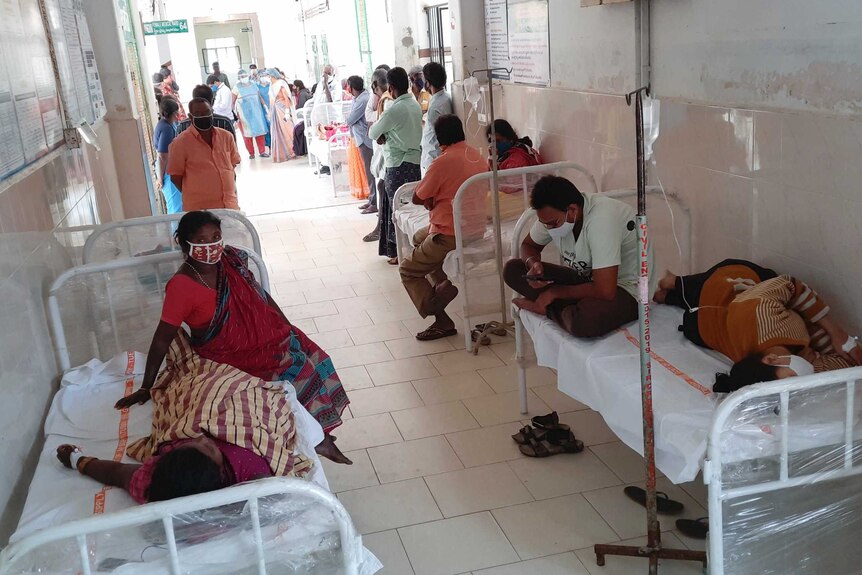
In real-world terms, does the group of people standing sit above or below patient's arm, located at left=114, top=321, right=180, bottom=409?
above

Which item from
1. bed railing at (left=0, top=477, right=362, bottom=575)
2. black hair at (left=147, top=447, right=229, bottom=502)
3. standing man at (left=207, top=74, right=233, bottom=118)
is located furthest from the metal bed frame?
standing man at (left=207, top=74, right=233, bottom=118)

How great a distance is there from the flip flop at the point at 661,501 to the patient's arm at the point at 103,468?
1.81 metres

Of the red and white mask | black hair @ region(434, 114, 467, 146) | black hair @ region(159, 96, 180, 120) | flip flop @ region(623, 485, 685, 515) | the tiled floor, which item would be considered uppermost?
black hair @ region(159, 96, 180, 120)

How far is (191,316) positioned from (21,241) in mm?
638

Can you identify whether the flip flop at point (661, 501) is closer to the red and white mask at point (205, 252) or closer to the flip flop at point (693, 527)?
the flip flop at point (693, 527)

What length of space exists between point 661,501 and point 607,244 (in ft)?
3.28

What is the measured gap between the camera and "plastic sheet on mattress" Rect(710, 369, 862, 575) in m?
2.23

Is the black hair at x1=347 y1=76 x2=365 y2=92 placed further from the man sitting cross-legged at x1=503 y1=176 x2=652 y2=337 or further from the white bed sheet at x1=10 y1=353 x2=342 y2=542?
the white bed sheet at x1=10 y1=353 x2=342 y2=542

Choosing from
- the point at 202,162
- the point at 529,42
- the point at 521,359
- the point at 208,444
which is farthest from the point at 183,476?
the point at 529,42

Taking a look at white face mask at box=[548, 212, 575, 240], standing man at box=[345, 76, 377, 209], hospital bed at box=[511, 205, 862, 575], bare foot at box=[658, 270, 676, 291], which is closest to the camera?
hospital bed at box=[511, 205, 862, 575]

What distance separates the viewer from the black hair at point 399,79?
645 cm

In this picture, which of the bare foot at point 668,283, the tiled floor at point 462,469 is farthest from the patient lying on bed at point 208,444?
the bare foot at point 668,283

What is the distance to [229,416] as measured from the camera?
94.9 inches

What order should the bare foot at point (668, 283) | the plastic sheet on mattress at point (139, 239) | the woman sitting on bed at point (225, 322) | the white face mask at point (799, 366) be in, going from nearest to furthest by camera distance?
1. the white face mask at point (799, 366)
2. the woman sitting on bed at point (225, 322)
3. the bare foot at point (668, 283)
4. the plastic sheet on mattress at point (139, 239)
